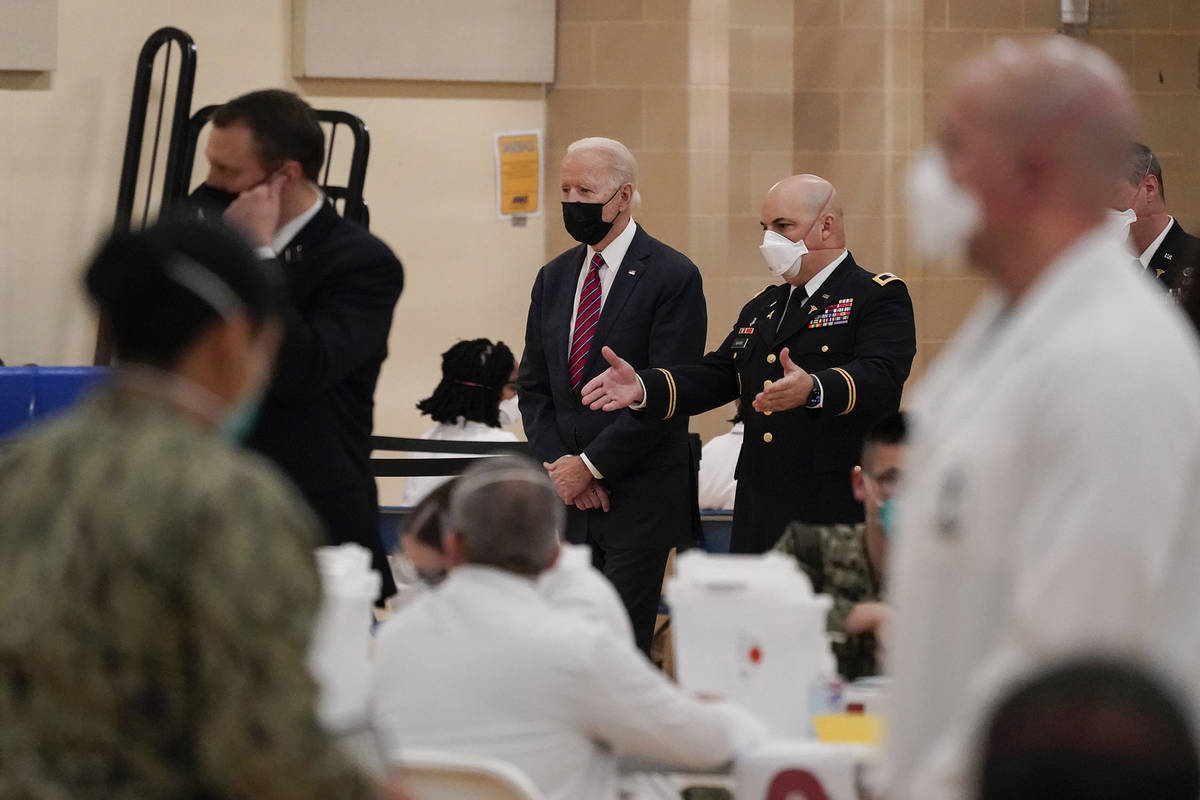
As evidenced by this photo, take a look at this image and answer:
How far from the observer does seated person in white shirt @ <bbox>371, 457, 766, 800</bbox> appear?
8.46ft

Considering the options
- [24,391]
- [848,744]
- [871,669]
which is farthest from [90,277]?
[24,391]

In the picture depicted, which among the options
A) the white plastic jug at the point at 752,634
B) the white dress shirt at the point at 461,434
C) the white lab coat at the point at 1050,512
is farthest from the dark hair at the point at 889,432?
the white dress shirt at the point at 461,434

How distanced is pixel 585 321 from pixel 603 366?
0.58 ft

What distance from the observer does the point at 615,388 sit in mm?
4633

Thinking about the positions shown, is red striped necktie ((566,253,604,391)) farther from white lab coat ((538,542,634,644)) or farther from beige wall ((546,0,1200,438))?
beige wall ((546,0,1200,438))

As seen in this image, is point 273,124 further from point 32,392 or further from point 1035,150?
point 32,392

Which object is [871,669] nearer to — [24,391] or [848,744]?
[848,744]

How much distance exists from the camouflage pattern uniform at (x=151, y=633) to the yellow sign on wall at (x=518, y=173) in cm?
638

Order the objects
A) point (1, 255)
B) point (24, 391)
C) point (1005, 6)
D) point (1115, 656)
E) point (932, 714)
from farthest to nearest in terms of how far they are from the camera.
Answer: point (1005, 6)
point (1, 255)
point (24, 391)
point (932, 714)
point (1115, 656)

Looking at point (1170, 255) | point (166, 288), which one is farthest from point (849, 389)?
point (166, 288)

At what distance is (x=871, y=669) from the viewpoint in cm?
335

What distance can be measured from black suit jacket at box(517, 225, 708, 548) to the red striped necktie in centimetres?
2

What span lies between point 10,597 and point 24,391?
470 centimetres

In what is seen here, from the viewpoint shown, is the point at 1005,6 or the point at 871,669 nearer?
the point at 871,669
